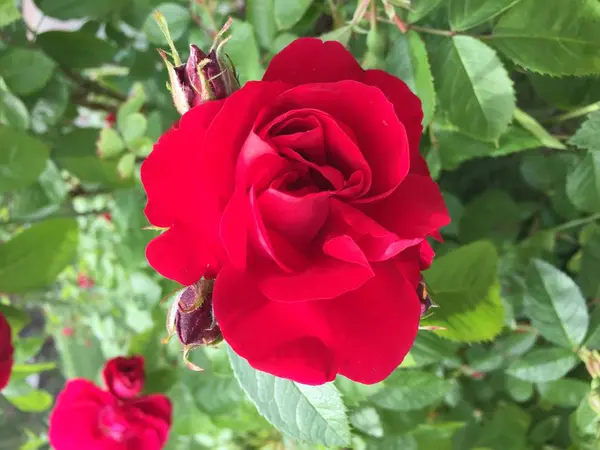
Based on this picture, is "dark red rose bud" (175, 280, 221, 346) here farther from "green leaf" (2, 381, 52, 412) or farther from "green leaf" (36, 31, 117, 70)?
"green leaf" (2, 381, 52, 412)

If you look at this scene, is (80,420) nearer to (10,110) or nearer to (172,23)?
(10,110)

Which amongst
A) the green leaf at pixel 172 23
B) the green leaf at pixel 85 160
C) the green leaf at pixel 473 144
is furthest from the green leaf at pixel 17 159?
the green leaf at pixel 473 144

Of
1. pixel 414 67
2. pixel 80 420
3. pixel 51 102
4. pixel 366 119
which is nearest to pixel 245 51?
pixel 414 67

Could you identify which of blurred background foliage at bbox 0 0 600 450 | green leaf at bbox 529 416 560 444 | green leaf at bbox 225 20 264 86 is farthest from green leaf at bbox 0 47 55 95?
green leaf at bbox 529 416 560 444

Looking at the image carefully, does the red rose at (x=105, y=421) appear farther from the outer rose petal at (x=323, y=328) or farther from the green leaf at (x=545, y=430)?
the green leaf at (x=545, y=430)

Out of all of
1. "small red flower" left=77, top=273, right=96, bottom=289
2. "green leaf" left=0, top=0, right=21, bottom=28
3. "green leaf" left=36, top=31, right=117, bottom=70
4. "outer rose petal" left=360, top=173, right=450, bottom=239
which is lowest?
"small red flower" left=77, top=273, right=96, bottom=289
